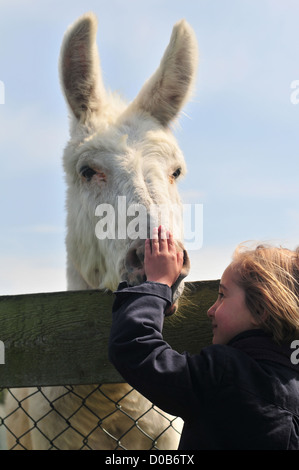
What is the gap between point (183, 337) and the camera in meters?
2.25

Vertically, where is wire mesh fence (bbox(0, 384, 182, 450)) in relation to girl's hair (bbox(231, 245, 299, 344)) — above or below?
below

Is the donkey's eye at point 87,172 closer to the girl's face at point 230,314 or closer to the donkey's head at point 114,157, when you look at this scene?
the donkey's head at point 114,157

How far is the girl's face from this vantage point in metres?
1.91

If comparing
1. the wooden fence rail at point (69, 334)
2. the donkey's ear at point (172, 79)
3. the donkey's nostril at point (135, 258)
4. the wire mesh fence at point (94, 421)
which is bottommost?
the wire mesh fence at point (94, 421)

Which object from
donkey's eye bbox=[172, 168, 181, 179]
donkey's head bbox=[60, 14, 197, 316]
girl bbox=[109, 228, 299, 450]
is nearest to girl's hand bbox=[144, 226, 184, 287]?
girl bbox=[109, 228, 299, 450]

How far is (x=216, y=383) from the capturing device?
5.58 ft

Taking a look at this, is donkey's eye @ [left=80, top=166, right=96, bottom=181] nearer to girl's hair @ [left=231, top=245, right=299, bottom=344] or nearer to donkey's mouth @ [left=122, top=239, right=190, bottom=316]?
donkey's mouth @ [left=122, top=239, right=190, bottom=316]

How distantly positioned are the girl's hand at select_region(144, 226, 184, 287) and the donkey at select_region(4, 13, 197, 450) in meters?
0.22

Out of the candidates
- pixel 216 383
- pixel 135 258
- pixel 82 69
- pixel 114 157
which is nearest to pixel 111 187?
pixel 114 157

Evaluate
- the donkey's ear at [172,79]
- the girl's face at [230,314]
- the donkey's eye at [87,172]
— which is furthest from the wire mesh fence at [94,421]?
the donkey's ear at [172,79]

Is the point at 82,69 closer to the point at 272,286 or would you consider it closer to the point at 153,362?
the point at 272,286

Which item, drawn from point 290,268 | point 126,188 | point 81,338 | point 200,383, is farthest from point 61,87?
point 200,383

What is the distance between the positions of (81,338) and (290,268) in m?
1.00

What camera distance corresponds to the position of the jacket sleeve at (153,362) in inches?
67.7
